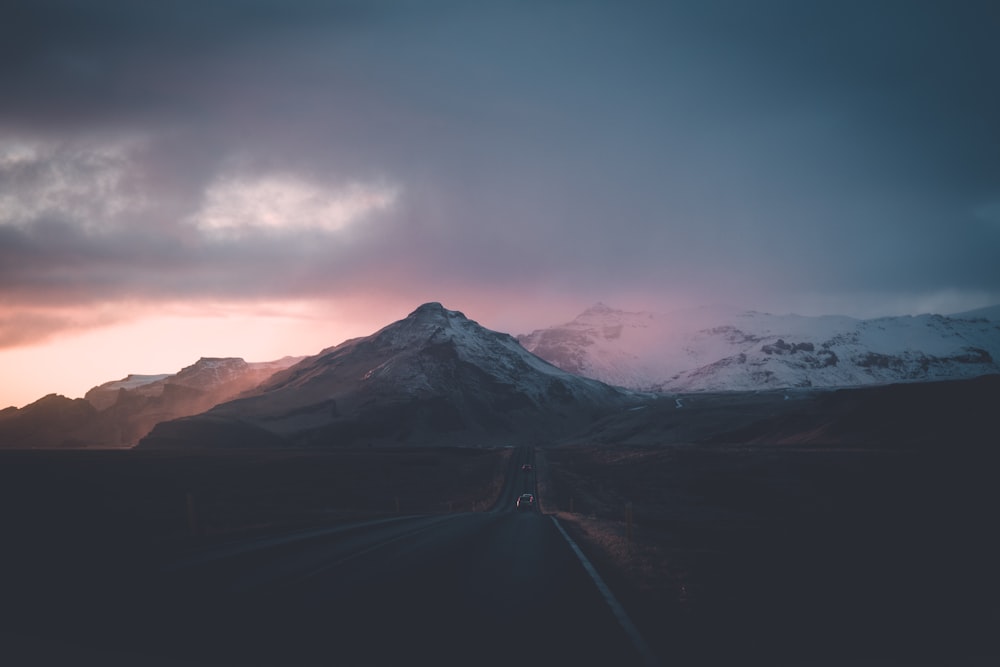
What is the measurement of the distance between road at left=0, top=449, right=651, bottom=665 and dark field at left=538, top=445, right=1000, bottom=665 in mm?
Result: 1344

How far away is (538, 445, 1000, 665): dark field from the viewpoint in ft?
33.4

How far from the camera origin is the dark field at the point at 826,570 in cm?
1019

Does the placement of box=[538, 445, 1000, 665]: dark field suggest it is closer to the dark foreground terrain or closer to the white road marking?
the dark foreground terrain

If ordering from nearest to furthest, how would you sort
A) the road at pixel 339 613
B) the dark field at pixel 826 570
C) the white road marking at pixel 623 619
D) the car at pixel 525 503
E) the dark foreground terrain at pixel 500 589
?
the white road marking at pixel 623 619 → the road at pixel 339 613 → the dark foreground terrain at pixel 500 589 → the dark field at pixel 826 570 → the car at pixel 525 503

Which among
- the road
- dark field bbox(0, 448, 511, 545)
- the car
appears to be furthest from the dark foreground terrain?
the car

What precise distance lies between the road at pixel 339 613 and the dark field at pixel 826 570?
134 cm

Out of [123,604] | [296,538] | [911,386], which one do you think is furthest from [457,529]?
[911,386]

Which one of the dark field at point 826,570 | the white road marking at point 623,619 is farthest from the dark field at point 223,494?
the dark field at point 826,570

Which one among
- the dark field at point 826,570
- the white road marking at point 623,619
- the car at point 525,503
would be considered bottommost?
the car at point 525,503

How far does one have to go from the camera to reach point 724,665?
909 cm

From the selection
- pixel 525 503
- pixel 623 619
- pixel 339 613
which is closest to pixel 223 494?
pixel 525 503

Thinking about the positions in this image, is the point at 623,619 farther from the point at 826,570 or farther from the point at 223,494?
the point at 223,494

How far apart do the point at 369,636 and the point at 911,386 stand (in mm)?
128199

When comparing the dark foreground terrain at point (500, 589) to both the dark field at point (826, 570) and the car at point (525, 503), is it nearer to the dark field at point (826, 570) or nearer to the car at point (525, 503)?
the dark field at point (826, 570)
